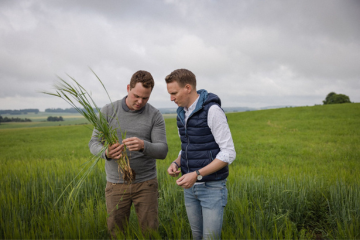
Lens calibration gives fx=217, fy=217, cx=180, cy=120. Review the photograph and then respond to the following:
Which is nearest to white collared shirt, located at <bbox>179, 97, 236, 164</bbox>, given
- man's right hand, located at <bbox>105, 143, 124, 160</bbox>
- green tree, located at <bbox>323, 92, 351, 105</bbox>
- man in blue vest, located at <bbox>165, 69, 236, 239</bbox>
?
man in blue vest, located at <bbox>165, 69, 236, 239</bbox>

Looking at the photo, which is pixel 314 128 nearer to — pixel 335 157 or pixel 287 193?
pixel 335 157

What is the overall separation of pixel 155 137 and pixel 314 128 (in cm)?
2036

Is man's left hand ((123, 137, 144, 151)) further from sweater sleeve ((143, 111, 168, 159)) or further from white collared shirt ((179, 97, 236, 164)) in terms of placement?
white collared shirt ((179, 97, 236, 164))

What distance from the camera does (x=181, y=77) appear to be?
6.83 ft

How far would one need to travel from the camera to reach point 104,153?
2363 millimetres

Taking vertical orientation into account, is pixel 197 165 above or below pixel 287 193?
above

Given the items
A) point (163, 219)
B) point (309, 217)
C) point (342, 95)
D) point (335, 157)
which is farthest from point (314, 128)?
point (342, 95)

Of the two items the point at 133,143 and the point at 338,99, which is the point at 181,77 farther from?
the point at 338,99

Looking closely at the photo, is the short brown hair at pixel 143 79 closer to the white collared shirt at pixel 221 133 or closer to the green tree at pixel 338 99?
the white collared shirt at pixel 221 133

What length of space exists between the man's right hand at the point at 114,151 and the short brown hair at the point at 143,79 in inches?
26.7

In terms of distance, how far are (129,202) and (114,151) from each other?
76 centimetres

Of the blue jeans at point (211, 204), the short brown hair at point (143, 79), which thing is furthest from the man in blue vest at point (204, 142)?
the short brown hair at point (143, 79)

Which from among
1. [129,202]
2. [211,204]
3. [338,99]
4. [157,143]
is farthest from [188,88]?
[338,99]

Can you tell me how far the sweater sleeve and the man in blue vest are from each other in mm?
345
